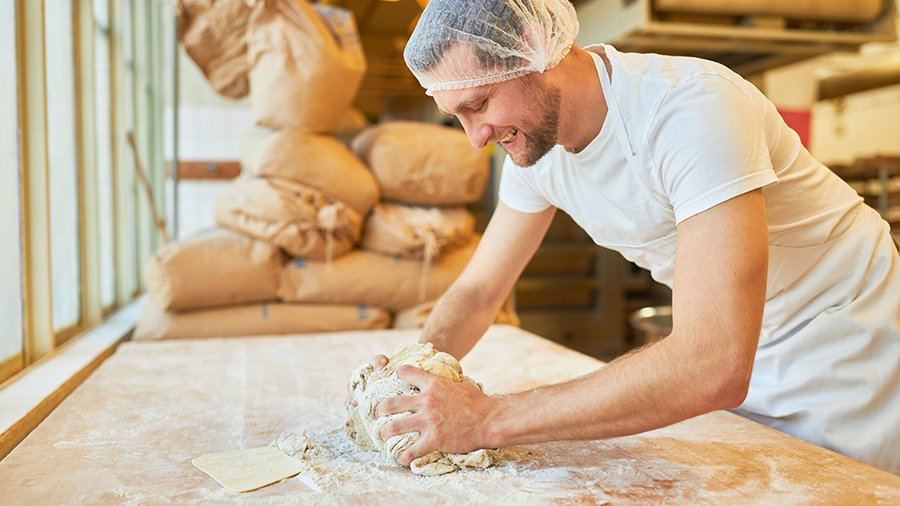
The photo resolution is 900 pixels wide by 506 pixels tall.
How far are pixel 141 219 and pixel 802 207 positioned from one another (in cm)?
363

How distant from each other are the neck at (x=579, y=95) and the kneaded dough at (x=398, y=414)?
1.45ft

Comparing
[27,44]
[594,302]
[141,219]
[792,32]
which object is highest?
[792,32]

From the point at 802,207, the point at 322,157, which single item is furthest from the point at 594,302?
the point at 802,207

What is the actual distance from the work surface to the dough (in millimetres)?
17

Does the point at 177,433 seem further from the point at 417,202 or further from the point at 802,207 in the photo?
the point at 417,202

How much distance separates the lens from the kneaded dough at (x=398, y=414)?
3.51 ft

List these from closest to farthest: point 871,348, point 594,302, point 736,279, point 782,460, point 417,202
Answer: point 736,279 < point 782,460 < point 871,348 < point 417,202 < point 594,302

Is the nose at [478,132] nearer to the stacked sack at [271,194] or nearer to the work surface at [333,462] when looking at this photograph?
the work surface at [333,462]

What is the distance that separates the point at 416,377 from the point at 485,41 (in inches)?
21.2

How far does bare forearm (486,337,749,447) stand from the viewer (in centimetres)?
100

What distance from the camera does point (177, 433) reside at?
1270mm

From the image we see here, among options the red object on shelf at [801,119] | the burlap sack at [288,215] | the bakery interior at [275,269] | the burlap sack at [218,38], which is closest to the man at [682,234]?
the bakery interior at [275,269]

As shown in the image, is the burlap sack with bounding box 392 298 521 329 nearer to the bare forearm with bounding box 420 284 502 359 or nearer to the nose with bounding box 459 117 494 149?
the bare forearm with bounding box 420 284 502 359

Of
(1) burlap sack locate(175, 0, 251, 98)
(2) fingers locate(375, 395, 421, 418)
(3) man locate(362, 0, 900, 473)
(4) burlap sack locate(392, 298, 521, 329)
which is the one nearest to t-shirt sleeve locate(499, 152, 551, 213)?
(3) man locate(362, 0, 900, 473)
